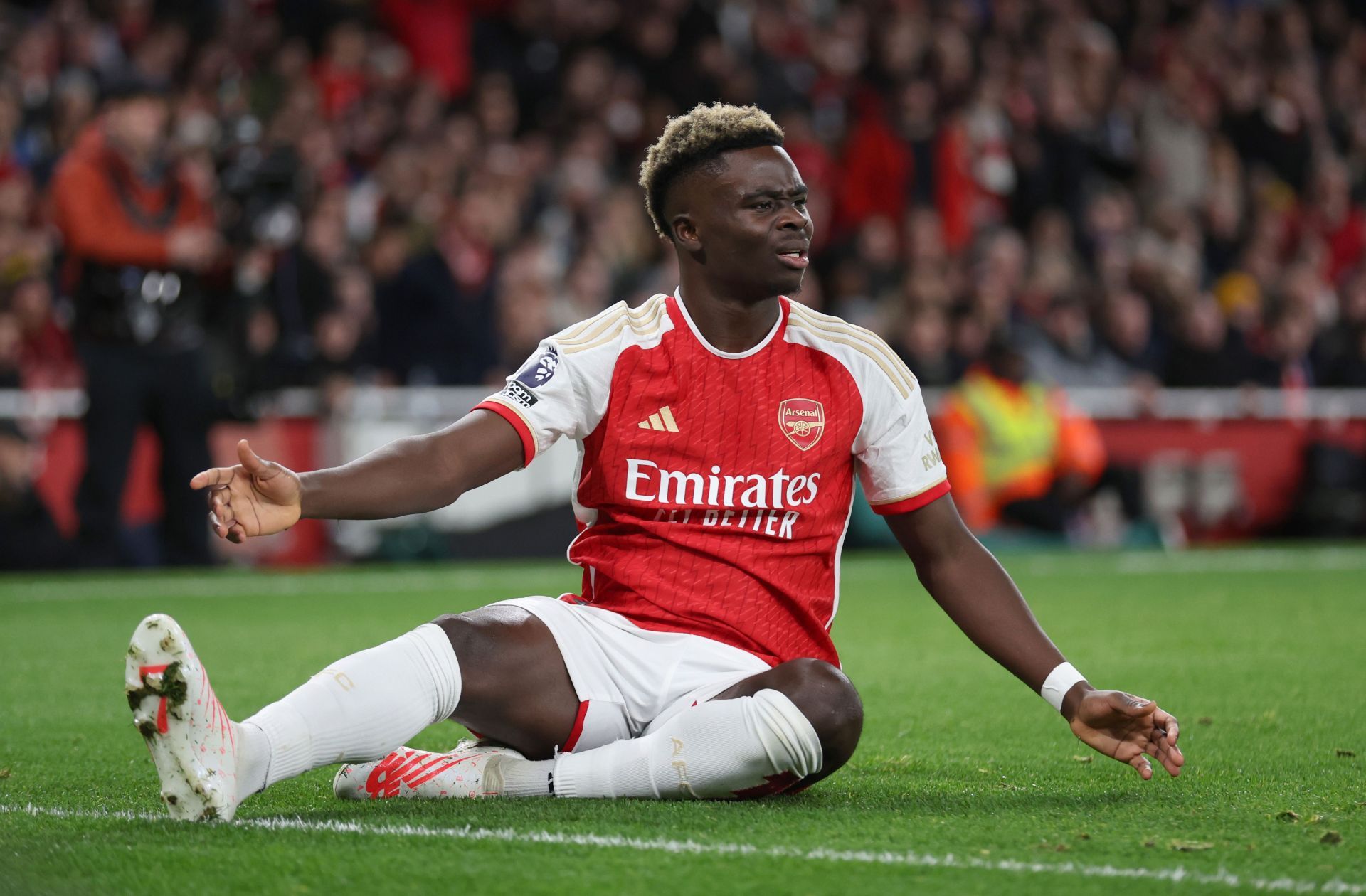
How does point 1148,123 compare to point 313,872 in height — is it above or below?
above

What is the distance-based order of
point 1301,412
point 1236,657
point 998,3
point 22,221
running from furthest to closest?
point 998,3
point 1301,412
point 22,221
point 1236,657

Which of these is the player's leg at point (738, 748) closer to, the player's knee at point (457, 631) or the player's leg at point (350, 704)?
the player's leg at point (350, 704)

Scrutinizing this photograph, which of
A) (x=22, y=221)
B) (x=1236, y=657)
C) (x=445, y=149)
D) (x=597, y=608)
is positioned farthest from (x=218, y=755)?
(x=445, y=149)

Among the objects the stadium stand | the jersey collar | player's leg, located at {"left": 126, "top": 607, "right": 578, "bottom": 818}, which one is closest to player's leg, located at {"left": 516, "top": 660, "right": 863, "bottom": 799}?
player's leg, located at {"left": 126, "top": 607, "right": 578, "bottom": 818}

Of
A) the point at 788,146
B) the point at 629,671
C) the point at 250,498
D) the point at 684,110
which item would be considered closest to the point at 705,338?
the point at 629,671

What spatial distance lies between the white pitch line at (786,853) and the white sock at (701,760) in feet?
1.20

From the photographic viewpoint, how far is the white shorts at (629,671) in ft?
12.2

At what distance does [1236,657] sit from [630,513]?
3.44 m

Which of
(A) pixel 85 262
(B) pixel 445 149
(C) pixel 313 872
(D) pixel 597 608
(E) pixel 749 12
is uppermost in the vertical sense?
(E) pixel 749 12

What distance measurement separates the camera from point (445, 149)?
12508mm

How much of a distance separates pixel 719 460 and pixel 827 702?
2.08 feet

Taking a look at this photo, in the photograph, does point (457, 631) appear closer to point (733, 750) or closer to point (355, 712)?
point (355, 712)

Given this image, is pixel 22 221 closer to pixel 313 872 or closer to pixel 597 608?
pixel 597 608

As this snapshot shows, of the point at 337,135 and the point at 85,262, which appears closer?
the point at 85,262
